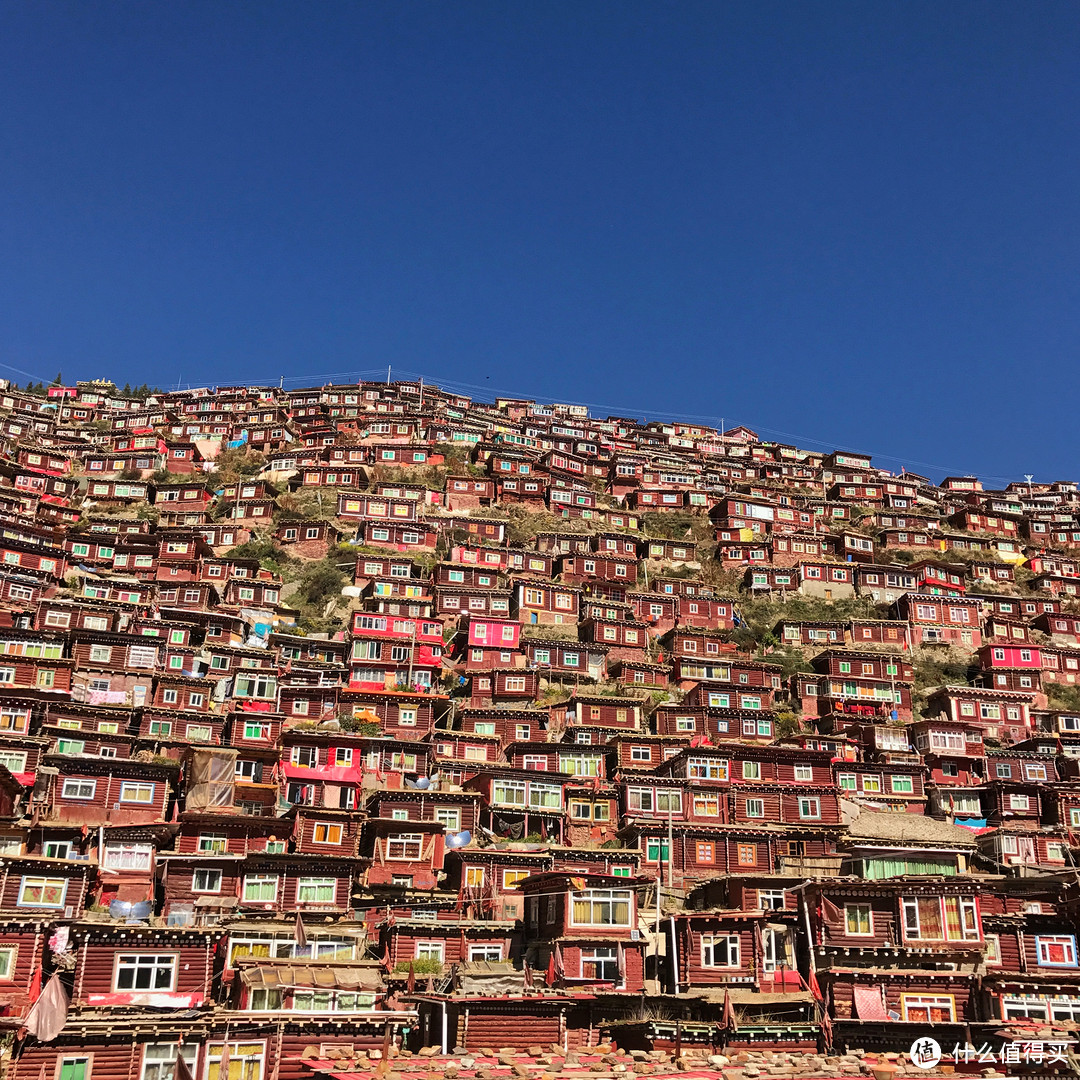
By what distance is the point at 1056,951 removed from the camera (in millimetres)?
44250

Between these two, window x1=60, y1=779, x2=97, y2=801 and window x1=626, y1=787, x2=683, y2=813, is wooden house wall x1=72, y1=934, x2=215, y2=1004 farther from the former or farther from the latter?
window x1=626, y1=787, x2=683, y2=813

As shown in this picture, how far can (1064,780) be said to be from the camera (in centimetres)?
6631

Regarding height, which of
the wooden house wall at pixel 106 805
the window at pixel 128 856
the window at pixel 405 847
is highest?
the wooden house wall at pixel 106 805

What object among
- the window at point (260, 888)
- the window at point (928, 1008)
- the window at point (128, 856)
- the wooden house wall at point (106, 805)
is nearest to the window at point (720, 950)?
the window at point (928, 1008)

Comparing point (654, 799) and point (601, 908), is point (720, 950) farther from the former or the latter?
point (654, 799)

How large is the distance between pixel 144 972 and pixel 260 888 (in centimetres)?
770

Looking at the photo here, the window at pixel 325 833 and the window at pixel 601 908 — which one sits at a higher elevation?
the window at pixel 325 833

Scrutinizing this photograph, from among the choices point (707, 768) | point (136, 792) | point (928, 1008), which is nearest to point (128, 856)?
point (136, 792)

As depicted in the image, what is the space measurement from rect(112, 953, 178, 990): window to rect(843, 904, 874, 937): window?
77.6 ft

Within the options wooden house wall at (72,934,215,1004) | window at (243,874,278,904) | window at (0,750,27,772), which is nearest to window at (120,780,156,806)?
window at (0,750,27,772)

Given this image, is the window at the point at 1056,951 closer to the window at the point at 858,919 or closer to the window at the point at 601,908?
the window at the point at 858,919

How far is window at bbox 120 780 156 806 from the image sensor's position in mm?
48781

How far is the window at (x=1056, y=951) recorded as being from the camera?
44094mm

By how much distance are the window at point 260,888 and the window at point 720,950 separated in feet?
53.6
